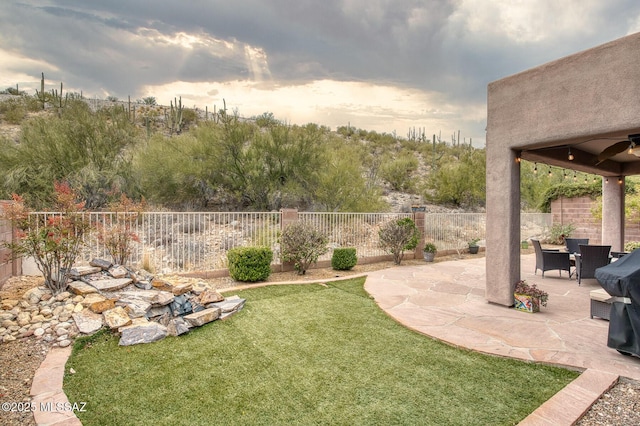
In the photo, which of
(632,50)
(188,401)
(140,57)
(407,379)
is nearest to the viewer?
(188,401)

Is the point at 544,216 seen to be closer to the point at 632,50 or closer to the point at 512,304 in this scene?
the point at 512,304

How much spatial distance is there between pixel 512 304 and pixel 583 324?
0.91 metres

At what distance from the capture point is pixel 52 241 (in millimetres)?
4551

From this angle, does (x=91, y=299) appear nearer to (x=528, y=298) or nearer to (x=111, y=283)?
(x=111, y=283)

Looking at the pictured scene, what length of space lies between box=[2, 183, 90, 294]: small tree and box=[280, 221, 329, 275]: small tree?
4.11 meters

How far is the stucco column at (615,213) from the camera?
28.0ft

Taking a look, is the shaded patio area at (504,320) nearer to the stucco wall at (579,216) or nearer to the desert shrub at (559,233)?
the desert shrub at (559,233)

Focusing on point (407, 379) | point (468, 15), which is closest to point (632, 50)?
point (407, 379)

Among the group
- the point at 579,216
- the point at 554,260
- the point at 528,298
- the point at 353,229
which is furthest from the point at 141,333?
the point at 579,216

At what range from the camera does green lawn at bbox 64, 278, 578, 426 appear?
2457 millimetres

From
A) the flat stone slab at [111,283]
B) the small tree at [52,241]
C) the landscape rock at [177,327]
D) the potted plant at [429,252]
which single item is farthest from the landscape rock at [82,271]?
the potted plant at [429,252]

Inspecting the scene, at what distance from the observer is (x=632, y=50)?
3.68 m

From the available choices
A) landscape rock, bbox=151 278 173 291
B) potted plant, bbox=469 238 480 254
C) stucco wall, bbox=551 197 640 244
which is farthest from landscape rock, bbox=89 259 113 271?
stucco wall, bbox=551 197 640 244

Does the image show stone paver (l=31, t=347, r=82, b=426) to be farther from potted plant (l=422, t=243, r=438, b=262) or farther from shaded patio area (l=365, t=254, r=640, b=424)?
potted plant (l=422, t=243, r=438, b=262)
